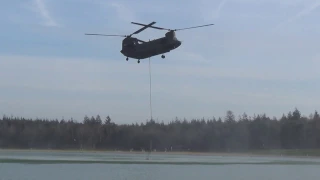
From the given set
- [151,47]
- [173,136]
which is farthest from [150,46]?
[173,136]

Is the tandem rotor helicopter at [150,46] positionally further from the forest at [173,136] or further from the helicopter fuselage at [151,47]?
the forest at [173,136]

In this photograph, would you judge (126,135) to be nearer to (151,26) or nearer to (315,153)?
(315,153)

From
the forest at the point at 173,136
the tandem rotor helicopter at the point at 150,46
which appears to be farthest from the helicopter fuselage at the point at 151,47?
the forest at the point at 173,136

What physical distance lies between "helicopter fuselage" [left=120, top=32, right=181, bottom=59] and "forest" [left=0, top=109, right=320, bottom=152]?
413 feet

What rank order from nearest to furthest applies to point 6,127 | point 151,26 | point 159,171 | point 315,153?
point 151,26
point 159,171
point 315,153
point 6,127

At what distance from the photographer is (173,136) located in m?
187

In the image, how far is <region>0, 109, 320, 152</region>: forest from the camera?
181 m

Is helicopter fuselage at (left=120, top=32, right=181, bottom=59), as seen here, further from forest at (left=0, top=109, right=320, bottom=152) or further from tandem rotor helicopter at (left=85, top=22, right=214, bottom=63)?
forest at (left=0, top=109, right=320, bottom=152)

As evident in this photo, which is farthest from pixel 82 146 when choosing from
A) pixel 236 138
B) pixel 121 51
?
pixel 121 51

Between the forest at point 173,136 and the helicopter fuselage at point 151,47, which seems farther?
the forest at point 173,136

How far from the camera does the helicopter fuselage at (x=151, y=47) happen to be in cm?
5109

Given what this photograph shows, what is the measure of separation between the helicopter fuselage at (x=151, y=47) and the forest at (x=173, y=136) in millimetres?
125809

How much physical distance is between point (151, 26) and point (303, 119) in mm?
154002

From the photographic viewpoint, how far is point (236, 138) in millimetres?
188125
